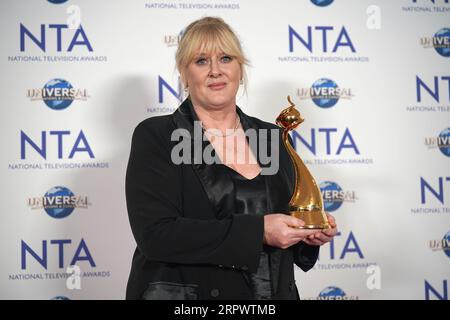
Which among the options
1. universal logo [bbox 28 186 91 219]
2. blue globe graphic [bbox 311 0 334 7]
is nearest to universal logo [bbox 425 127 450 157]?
blue globe graphic [bbox 311 0 334 7]

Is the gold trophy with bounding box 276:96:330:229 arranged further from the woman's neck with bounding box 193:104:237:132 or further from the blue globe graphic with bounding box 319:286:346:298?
the blue globe graphic with bounding box 319:286:346:298

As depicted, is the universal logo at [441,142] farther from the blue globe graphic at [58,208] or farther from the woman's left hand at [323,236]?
the blue globe graphic at [58,208]

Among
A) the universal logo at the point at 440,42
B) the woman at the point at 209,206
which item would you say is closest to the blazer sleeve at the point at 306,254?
the woman at the point at 209,206

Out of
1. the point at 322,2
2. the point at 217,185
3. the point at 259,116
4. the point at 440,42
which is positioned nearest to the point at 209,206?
the point at 217,185

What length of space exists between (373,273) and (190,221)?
4.91 ft

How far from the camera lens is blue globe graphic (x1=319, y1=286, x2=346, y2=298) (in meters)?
2.12

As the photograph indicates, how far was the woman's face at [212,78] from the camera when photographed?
→ 3.75ft

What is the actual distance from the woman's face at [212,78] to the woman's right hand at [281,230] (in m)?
0.37

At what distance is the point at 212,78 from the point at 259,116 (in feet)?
3.16

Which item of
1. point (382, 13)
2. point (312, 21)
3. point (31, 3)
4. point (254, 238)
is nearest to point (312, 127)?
point (312, 21)

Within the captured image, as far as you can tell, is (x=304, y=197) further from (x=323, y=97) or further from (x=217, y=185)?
(x=323, y=97)

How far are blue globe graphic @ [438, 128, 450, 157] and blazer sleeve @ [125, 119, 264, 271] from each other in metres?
1.63

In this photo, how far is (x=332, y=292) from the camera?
6.96 ft
